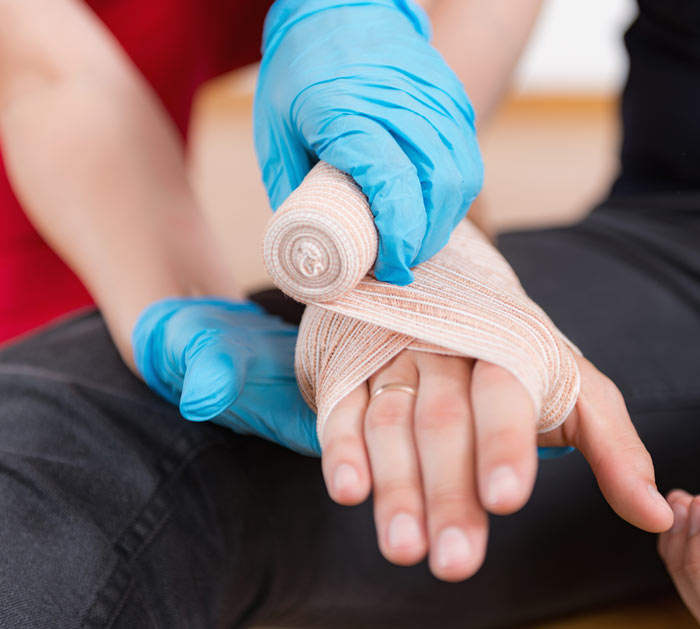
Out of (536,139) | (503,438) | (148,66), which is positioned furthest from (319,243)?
(536,139)

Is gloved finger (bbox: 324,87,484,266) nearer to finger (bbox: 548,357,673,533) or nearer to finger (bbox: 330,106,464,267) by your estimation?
finger (bbox: 330,106,464,267)

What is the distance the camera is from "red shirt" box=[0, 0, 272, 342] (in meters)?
1.06

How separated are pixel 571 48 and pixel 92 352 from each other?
3.94 metres

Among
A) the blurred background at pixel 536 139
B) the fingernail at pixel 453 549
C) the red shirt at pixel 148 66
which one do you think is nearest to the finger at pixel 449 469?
the fingernail at pixel 453 549

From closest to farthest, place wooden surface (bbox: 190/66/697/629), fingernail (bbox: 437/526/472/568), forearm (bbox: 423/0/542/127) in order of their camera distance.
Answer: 1. fingernail (bbox: 437/526/472/568)
2. forearm (bbox: 423/0/542/127)
3. wooden surface (bbox: 190/66/697/629)

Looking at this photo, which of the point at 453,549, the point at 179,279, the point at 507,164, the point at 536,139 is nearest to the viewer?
the point at 453,549

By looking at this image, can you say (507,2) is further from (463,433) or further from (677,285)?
(463,433)

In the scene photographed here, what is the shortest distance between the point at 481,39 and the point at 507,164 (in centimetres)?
265

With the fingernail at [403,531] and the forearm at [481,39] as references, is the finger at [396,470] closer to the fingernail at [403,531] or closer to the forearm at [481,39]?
the fingernail at [403,531]

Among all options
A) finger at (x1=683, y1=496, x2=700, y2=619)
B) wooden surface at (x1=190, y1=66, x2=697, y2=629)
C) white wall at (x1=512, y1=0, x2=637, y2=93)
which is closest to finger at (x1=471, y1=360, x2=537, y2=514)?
finger at (x1=683, y1=496, x2=700, y2=619)

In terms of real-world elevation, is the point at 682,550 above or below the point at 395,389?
below

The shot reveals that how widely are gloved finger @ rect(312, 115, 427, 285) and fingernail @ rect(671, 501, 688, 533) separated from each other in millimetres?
286

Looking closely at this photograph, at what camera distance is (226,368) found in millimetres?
569

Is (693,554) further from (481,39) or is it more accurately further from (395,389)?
(481,39)
